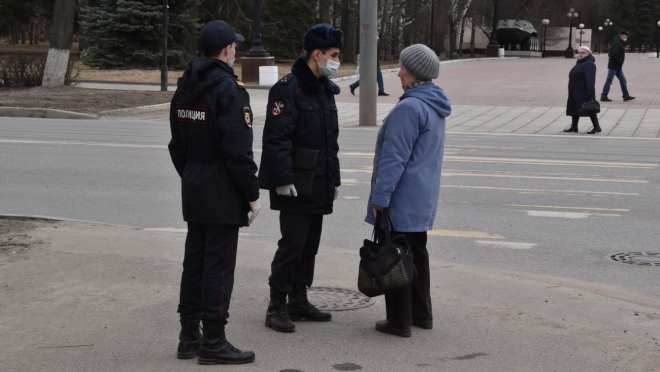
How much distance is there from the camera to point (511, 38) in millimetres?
77875

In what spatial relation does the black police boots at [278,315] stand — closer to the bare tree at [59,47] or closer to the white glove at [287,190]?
the white glove at [287,190]

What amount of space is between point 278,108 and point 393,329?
56.8 inches

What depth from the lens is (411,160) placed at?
5.29 m

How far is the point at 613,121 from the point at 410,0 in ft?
143

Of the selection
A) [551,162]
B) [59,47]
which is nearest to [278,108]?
[551,162]

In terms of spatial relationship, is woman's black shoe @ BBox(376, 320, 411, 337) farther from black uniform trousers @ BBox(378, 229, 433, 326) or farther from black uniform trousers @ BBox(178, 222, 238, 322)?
black uniform trousers @ BBox(178, 222, 238, 322)

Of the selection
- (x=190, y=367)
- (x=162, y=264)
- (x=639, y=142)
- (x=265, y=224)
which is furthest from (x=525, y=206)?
(x=639, y=142)

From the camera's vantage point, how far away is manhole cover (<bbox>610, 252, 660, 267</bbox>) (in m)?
7.56

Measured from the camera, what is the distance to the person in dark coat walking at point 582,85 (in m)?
18.2

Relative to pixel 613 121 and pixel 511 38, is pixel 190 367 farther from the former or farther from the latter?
pixel 511 38

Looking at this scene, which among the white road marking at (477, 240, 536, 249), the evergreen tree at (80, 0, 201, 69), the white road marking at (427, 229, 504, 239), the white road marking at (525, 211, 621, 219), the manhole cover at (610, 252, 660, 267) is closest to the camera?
the manhole cover at (610, 252, 660, 267)

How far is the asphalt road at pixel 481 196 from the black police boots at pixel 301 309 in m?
2.29

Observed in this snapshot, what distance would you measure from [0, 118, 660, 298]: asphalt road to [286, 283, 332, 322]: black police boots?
7.51 ft

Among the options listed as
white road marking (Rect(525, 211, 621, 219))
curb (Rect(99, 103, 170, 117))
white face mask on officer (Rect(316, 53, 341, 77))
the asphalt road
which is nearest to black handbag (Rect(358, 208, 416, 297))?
white face mask on officer (Rect(316, 53, 341, 77))
